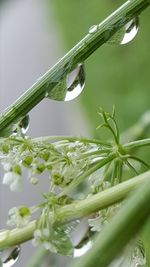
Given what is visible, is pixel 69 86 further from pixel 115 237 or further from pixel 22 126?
pixel 115 237

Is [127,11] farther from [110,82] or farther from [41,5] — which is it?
[41,5]

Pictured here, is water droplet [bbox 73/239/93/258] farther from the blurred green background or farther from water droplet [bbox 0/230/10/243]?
the blurred green background

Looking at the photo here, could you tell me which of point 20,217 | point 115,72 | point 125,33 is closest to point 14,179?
point 20,217

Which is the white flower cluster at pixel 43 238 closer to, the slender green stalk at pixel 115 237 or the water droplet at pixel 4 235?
the water droplet at pixel 4 235

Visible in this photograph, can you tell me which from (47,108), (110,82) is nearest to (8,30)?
(47,108)

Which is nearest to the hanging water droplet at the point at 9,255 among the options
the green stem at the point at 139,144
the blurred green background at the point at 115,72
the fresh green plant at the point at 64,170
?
the fresh green plant at the point at 64,170

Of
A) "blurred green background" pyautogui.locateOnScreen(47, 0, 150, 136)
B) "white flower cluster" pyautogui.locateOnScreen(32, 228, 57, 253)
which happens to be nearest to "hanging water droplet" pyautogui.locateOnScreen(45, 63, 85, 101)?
"white flower cluster" pyautogui.locateOnScreen(32, 228, 57, 253)
